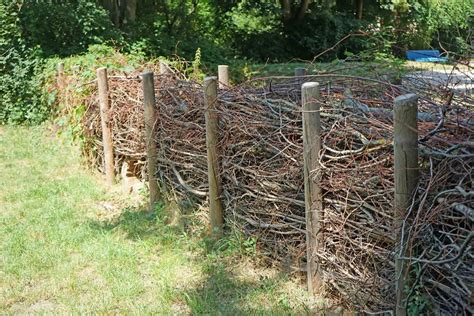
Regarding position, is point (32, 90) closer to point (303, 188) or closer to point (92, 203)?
point (92, 203)

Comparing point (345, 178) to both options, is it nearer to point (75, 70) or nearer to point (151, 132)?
point (151, 132)

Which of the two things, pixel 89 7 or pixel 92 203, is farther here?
pixel 89 7

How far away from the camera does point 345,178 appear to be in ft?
13.0

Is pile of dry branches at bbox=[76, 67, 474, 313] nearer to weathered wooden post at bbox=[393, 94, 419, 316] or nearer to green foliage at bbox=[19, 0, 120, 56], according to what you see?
weathered wooden post at bbox=[393, 94, 419, 316]

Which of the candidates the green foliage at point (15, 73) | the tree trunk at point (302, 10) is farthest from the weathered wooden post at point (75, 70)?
the tree trunk at point (302, 10)

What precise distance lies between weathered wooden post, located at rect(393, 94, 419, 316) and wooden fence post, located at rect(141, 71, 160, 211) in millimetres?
3434

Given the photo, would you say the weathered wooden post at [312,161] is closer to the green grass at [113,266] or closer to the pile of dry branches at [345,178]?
the pile of dry branches at [345,178]

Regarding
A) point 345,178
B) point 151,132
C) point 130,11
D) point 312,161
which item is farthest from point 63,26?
point 345,178

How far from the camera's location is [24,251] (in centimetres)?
564

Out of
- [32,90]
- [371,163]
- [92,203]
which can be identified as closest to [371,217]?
[371,163]

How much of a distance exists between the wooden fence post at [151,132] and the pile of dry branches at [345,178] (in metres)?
0.09

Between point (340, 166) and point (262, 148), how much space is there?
90 centimetres

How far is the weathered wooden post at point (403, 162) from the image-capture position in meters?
3.34

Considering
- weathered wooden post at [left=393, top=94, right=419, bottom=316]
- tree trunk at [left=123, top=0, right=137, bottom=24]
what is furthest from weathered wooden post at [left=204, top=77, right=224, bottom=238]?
tree trunk at [left=123, top=0, right=137, bottom=24]
